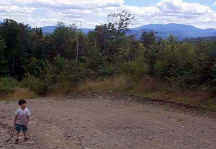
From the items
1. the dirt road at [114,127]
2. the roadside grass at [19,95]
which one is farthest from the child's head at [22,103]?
the roadside grass at [19,95]

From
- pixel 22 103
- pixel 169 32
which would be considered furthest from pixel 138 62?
pixel 22 103

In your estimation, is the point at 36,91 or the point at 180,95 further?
the point at 36,91

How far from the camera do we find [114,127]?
9.12 meters

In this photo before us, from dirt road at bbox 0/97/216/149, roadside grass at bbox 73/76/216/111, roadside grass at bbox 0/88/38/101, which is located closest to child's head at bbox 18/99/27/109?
dirt road at bbox 0/97/216/149

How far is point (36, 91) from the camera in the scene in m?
18.8

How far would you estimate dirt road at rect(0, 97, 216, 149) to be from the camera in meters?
7.38

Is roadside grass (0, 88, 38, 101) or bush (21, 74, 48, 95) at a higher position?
bush (21, 74, 48, 95)

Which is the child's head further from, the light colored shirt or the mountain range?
the mountain range

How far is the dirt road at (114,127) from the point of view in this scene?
291 inches

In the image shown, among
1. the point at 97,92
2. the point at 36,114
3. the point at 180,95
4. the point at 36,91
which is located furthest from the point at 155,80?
the point at 36,91

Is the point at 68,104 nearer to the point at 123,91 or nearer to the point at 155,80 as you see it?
the point at 123,91

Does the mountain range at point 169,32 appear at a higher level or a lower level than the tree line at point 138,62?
higher

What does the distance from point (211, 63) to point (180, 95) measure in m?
1.82

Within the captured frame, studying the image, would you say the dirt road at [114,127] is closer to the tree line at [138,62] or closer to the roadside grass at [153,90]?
the roadside grass at [153,90]
